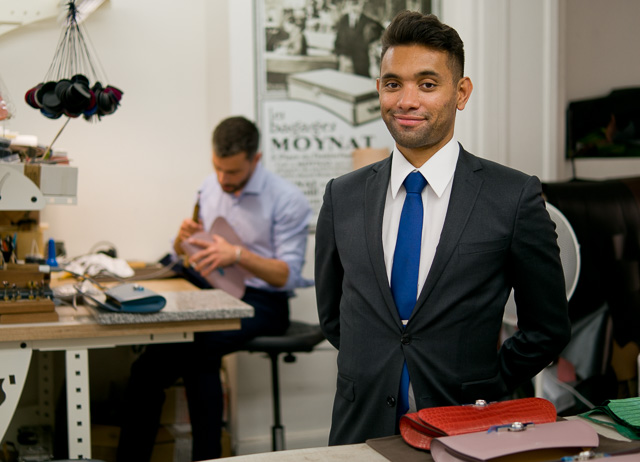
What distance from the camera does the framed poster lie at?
3596 millimetres

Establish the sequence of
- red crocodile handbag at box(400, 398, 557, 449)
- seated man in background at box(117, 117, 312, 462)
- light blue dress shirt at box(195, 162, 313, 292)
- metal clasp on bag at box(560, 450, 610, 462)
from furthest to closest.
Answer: light blue dress shirt at box(195, 162, 313, 292), seated man in background at box(117, 117, 312, 462), red crocodile handbag at box(400, 398, 557, 449), metal clasp on bag at box(560, 450, 610, 462)

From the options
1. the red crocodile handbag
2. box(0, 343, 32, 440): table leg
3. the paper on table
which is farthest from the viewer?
the paper on table

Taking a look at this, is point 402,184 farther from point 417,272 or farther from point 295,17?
point 295,17

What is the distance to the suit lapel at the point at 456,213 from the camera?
1360 millimetres

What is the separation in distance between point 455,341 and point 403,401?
0.15m

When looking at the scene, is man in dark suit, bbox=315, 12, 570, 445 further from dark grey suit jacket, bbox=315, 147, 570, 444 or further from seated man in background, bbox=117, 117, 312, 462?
seated man in background, bbox=117, 117, 312, 462

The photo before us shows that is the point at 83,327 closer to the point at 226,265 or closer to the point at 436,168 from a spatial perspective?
the point at 226,265

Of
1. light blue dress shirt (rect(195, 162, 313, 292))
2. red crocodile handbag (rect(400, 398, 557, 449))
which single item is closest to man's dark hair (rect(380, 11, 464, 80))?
red crocodile handbag (rect(400, 398, 557, 449))

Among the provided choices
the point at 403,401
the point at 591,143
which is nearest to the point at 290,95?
the point at 591,143

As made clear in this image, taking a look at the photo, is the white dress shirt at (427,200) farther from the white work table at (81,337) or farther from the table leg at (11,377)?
the table leg at (11,377)

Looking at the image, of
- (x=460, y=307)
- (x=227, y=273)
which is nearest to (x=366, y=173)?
(x=460, y=307)

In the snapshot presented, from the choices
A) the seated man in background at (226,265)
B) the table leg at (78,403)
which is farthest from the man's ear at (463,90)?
the seated man in background at (226,265)

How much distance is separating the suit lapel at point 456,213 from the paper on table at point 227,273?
5.77 feet

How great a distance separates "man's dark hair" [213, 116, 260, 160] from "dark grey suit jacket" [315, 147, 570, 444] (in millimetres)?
1700
